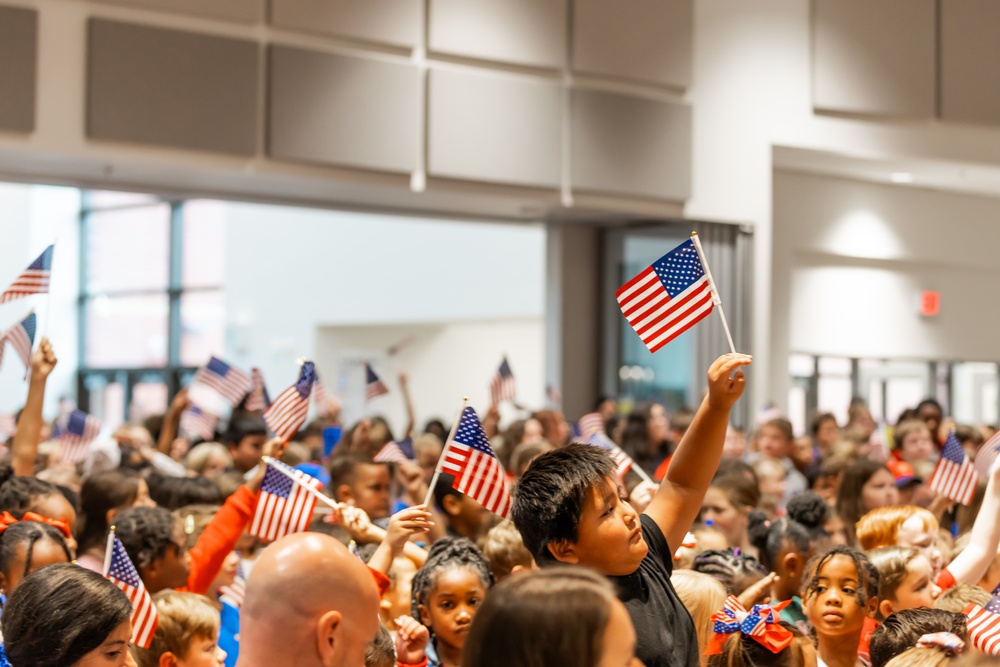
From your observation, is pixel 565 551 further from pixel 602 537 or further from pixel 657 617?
pixel 657 617

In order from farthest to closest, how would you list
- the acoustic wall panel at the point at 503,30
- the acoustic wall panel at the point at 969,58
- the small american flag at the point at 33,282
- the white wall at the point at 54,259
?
the white wall at the point at 54,259
the acoustic wall panel at the point at 969,58
the acoustic wall panel at the point at 503,30
the small american flag at the point at 33,282

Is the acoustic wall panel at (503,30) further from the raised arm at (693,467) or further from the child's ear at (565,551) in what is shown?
the child's ear at (565,551)

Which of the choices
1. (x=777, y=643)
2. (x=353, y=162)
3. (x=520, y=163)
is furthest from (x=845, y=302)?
A: (x=777, y=643)

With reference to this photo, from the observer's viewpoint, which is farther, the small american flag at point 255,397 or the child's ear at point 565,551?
the small american flag at point 255,397

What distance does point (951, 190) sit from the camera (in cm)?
1731

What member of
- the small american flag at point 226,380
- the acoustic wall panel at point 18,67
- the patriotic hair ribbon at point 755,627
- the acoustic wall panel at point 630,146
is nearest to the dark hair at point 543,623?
the patriotic hair ribbon at point 755,627

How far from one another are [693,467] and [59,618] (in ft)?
5.06

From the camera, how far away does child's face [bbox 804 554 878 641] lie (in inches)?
161

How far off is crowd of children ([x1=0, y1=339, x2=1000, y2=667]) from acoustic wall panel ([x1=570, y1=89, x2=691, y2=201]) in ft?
18.3

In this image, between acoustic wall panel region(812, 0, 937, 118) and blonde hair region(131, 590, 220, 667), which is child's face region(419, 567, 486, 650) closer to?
blonde hair region(131, 590, 220, 667)

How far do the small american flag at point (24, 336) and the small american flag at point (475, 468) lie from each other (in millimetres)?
2878

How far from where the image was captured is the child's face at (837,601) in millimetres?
4086

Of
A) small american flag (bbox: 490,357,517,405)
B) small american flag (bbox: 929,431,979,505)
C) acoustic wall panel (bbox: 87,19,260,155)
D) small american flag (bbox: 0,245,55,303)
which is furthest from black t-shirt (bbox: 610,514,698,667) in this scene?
acoustic wall panel (bbox: 87,19,260,155)

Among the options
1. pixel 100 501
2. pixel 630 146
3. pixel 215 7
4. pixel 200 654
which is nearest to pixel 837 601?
pixel 200 654
